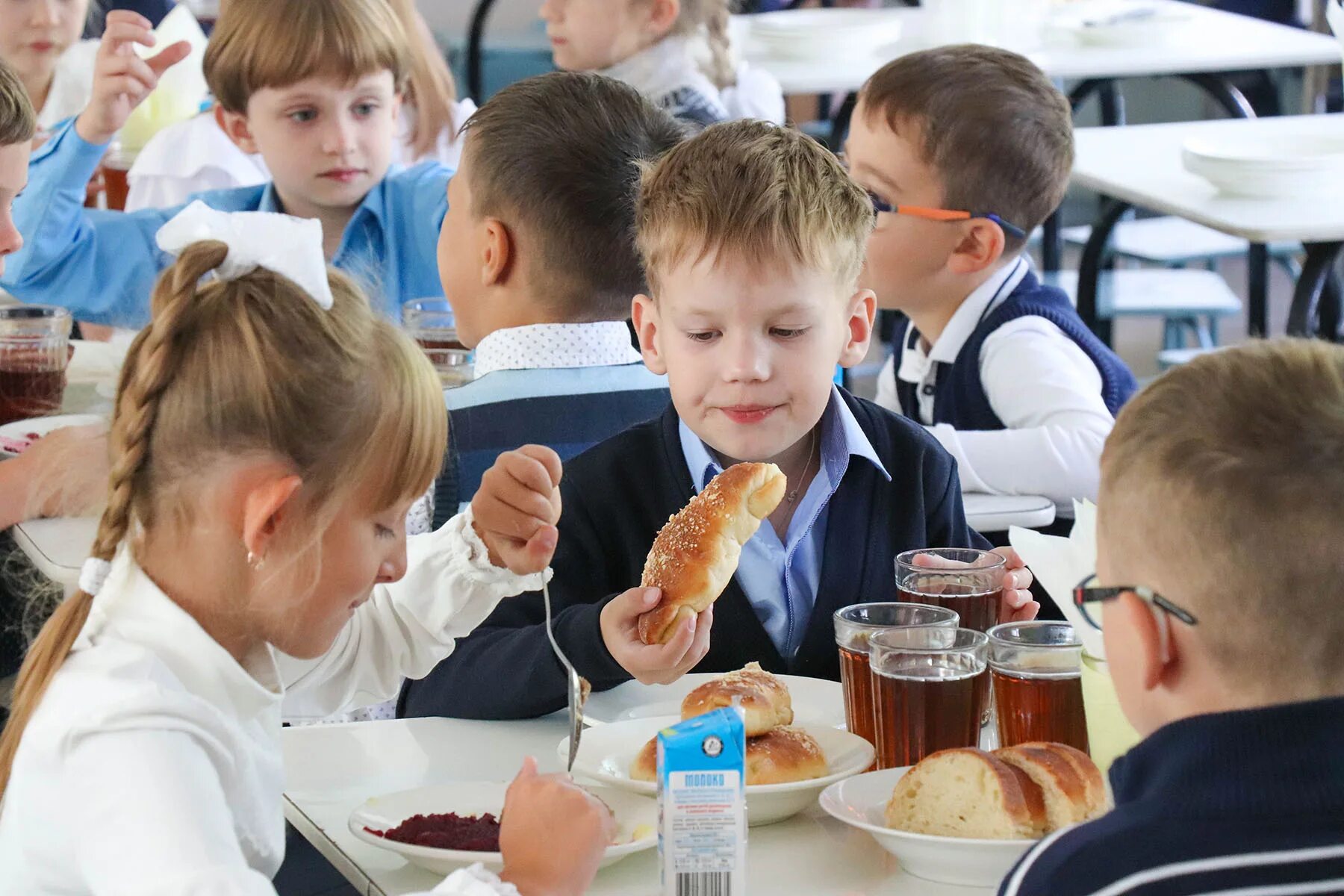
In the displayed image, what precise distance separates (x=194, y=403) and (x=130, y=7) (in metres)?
4.88

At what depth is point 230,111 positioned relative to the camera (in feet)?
11.7

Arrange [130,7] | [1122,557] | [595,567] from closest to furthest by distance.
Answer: [1122,557] < [595,567] < [130,7]

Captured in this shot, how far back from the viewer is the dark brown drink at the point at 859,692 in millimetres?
1539

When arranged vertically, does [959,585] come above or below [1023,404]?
above

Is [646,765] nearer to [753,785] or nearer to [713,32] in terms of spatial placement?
[753,785]

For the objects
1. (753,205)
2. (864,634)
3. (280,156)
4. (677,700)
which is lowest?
(677,700)

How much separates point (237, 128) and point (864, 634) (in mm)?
2532

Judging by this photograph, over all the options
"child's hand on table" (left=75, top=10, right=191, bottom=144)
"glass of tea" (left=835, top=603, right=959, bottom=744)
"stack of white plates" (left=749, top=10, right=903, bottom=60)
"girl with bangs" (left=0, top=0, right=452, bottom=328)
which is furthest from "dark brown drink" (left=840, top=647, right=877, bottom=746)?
"stack of white plates" (left=749, top=10, right=903, bottom=60)

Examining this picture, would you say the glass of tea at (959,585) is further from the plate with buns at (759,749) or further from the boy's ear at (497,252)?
the boy's ear at (497,252)

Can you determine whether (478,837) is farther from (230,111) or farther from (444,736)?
(230,111)

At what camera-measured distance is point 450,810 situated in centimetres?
147

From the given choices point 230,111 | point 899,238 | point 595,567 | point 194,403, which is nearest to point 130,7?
point 230,111

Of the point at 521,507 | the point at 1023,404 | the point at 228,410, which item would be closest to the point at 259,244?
the point at 228,410

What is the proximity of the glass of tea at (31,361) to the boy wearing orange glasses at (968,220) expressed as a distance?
147 cm
